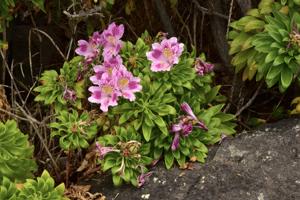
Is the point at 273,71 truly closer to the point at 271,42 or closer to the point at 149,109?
the point at 271,42

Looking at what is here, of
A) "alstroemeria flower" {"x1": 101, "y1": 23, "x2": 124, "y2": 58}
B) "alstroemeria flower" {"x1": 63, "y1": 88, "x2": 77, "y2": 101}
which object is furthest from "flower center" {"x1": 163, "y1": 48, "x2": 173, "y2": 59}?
"alstroemeria flower" {"x1": 63, "y1": 88, "x2": 77, "y2": 101}

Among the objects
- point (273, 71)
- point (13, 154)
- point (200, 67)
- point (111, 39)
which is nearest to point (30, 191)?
point (13, 154)

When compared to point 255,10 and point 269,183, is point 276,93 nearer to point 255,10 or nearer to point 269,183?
point 255,10

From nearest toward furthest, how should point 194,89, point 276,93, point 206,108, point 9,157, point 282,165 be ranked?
point 9,157, point 282,165, point 194,89, point 206,108, point 276,93

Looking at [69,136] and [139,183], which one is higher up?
[69,136]

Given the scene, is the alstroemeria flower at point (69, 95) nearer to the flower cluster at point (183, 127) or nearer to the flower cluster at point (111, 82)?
the flower cluster at point (111, 82)

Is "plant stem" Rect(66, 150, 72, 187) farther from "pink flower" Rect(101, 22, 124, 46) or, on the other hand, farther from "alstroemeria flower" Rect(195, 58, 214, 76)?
"alstroemeria flower" Rect(195, 58, 214, 76)

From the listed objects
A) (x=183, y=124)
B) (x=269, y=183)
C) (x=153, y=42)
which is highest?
(x=153, y=42)

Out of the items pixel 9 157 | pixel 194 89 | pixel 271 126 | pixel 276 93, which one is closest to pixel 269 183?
pixel 271 126
